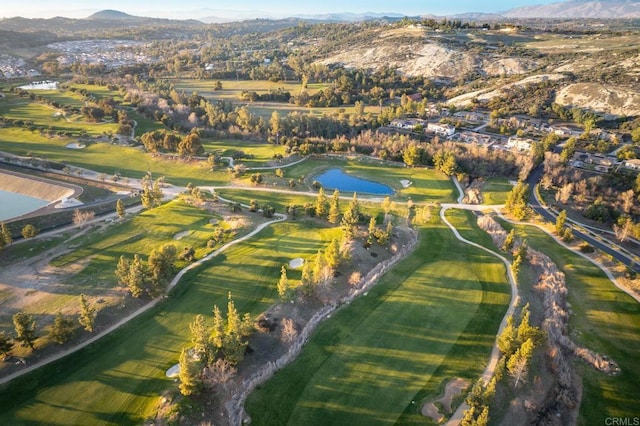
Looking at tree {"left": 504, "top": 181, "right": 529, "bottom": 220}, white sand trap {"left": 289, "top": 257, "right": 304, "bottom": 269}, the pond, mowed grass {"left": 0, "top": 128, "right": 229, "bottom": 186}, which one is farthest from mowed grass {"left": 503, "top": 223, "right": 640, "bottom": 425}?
the pond

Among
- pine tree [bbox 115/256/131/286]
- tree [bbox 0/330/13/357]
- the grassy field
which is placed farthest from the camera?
the grassy field

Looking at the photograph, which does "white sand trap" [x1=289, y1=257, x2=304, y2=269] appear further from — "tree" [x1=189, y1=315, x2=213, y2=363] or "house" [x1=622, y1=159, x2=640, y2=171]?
"house" [x1=622, y1=159, x2=640, y2=171]

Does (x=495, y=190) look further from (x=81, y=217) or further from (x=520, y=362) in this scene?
(x=81, y=217)

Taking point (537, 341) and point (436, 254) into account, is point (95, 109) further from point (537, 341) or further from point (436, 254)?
point (537, 341)

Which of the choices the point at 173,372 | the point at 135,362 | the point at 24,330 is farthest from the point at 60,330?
the point at 173,372

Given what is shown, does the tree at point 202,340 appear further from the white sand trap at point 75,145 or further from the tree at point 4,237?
the white sand trap at point 75,145

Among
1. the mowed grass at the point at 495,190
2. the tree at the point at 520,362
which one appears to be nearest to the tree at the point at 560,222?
the mowed grass at the point at 495,190

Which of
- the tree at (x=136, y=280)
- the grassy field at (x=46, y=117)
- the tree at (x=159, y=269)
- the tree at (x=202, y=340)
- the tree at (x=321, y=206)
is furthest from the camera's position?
the grassy field at (x=46, y=117)
